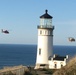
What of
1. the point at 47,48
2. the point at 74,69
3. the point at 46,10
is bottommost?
the point at 74,69

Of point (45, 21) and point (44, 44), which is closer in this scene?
point (44, 44)

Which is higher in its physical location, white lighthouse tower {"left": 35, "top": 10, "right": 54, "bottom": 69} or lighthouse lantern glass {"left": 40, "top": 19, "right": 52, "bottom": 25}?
lighthouse lantern glass {"left": 40, "top": 19, "right": 52, "bottom": 25}

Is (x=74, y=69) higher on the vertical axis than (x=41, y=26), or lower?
lower

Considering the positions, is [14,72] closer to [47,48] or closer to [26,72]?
[26,72]

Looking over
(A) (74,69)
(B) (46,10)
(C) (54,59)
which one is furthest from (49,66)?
(A) (74,69)

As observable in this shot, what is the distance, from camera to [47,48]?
41.7m

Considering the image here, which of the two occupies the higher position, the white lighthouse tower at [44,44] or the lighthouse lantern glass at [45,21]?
the lighthouse lantern glass at [45,21]

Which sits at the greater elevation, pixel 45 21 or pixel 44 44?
pixel 45 21

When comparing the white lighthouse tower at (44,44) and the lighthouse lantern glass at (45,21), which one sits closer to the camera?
the white lighthouse tower at (44,44)

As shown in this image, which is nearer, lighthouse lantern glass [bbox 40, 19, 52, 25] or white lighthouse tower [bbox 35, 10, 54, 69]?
white lighthouse tower [bbox 35, 10, 54, 69]

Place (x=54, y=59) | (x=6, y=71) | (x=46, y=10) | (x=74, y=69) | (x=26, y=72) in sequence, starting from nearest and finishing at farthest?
(x=74, y=69)
(x=6, y=71)
(x=26, y=72)
(x=54, y=59)
(x=46, y=10)

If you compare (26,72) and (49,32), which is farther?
(49,32)

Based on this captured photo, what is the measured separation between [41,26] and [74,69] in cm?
2141

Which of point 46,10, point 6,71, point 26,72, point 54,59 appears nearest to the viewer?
point 6,71
